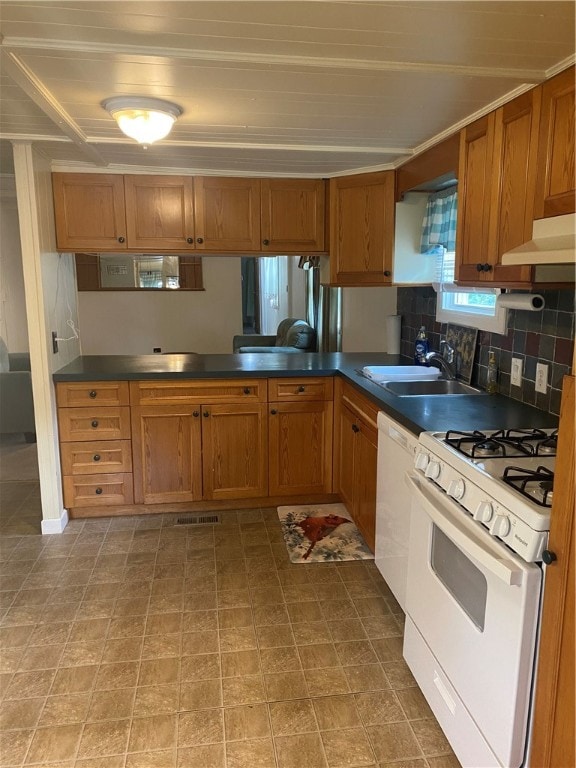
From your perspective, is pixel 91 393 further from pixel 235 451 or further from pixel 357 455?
pixel 357 455

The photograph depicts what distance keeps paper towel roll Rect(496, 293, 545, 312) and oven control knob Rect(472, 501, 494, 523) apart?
0.98 m

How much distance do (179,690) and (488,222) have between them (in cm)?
211

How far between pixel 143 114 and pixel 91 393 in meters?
1.64

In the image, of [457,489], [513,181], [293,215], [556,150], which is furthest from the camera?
[293,215]

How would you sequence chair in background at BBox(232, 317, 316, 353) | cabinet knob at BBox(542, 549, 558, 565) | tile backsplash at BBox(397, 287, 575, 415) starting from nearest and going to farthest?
cabinet knob at BBox(542, 549, 558, 565) → tile backsplash at BBox(397, 287, 575, 415) → chair in background at BBox(232, 317, 316, 353)

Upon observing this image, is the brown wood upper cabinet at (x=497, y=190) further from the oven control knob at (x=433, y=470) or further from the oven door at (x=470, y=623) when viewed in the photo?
the oven door at (x=470, y=623)

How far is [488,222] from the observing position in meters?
2.22

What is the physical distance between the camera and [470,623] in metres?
1.58

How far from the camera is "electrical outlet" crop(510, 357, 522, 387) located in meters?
2.47

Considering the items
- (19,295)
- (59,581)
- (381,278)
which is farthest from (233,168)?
(19,295)

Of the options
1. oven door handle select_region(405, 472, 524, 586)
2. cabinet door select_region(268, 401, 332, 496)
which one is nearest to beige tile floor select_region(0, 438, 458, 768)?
cabinet door select_region(268, 401, 332, 496)

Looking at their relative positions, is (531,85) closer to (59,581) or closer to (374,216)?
(374,216)

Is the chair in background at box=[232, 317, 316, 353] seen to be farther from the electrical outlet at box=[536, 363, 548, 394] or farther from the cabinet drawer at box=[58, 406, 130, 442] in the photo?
the electrical outlet at box=[536, 363, 548, 394]

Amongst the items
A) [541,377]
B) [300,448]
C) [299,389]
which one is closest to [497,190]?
[541,377]
